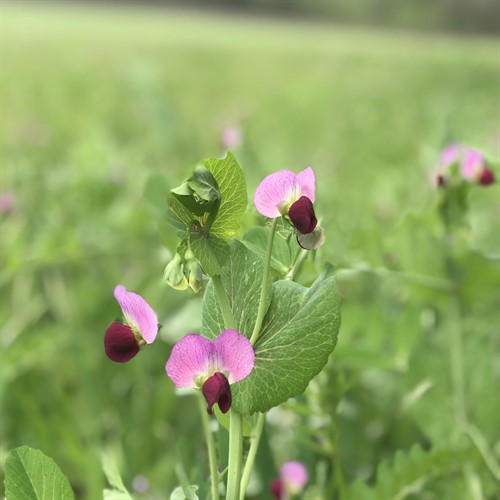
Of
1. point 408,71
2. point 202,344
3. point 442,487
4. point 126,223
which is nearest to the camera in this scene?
point 202,344

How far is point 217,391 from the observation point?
34cm

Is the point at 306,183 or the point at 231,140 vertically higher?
Answer: the point at 306,183

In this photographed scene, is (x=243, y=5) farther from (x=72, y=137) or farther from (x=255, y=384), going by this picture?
(x=255, y=384)

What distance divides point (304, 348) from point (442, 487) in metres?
0.32

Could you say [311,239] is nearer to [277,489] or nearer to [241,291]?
[241,291]

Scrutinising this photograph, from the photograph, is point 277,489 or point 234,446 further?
point 277,489

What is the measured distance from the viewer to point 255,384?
1.23 ft

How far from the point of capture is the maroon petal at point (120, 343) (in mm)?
364

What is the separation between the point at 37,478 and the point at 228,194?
17 centimetres

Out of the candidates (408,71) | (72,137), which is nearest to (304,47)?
(408,71)

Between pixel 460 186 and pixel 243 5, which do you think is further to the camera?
pixel 243 5

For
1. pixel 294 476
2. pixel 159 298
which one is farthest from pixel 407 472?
pixel 159 298

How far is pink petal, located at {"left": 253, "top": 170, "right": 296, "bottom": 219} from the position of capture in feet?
1.19

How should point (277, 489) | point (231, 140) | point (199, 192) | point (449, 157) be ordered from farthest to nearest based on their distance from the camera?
point (231, 140) → point (449, 157) → point (277, 489) → point (199, 192)
